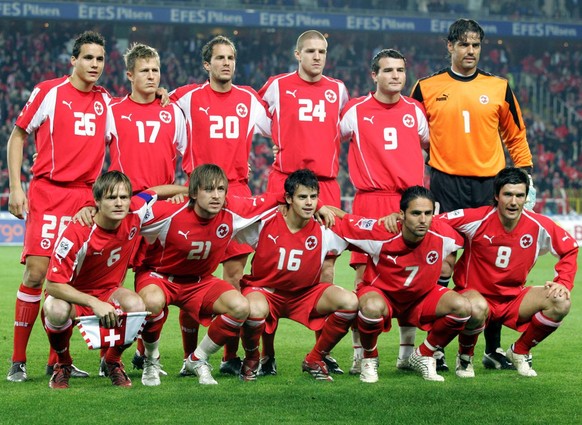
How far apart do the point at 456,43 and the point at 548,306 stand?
1974mm

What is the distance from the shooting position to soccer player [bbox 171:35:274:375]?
7152 mm

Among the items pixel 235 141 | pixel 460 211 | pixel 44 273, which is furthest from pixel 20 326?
pixel 460 211

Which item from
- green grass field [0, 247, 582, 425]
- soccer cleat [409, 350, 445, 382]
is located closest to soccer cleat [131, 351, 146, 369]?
green grass field [0, 247, 582, 425]

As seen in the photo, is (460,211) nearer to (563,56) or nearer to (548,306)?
(548,306)

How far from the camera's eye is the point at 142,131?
22.7ft

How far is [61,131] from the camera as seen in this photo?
6648 mm

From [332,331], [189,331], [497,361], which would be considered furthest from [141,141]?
[497,361]

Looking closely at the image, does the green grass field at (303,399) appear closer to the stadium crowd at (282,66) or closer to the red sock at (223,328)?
the red sock at (223,328)

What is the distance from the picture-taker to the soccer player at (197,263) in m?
6.31

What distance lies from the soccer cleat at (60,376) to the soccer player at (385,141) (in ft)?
6.60

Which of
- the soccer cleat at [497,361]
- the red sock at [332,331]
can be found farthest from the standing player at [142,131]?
the soccer cleat at [497,361]

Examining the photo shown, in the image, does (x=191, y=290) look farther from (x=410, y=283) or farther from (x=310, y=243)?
(x=410, y=283)

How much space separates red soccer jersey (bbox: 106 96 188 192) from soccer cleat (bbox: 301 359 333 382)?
160 cm

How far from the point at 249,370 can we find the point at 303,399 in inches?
31.2
